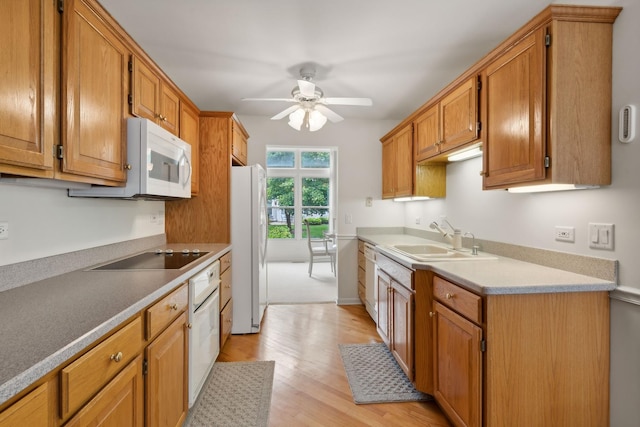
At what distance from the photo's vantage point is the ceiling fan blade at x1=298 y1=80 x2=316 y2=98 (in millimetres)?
2223

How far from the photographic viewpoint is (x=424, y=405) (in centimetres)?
192

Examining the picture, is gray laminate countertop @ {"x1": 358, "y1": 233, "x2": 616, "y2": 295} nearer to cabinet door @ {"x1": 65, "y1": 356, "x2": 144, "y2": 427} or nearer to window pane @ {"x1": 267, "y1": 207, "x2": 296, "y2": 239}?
cabinet door @ {"x1": 65, "y1": 356, "x2": 144, "y2": 427}

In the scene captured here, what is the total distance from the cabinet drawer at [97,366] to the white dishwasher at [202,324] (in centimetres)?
62

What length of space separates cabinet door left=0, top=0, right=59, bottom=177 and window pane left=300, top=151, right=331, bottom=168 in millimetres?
5955

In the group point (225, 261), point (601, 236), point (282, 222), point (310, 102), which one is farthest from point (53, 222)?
point (282, 222)

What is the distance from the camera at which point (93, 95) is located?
140 cm

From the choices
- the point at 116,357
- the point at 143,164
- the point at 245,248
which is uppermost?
the point at 143,164

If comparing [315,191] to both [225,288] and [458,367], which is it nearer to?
[225,288]

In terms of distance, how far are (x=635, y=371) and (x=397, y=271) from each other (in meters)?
1.25

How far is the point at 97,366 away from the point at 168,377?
0.61 metres

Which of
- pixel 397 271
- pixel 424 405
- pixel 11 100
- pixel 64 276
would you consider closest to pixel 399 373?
pixel 424 405

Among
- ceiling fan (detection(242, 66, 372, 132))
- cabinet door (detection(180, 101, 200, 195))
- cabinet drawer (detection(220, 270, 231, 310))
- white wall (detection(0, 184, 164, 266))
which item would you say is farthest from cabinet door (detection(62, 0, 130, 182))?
cabinet drawer (detection(220, 270, 231, 310))

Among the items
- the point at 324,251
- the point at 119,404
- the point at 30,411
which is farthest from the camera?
the point at 324,251

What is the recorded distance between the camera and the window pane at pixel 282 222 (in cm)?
710
